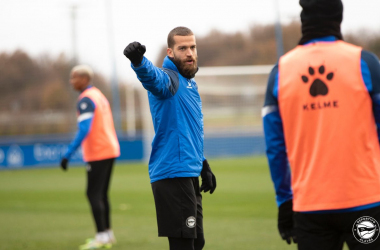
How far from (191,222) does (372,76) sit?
205cm

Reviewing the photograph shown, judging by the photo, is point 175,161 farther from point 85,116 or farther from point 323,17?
point 85,116

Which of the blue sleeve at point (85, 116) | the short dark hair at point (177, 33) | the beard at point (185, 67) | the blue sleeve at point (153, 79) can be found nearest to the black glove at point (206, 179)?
the beard at point (185, 67)

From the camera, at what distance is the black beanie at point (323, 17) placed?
10.6 ft

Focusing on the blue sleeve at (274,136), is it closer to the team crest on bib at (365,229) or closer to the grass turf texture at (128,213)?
the team crest on bib at (365,229)

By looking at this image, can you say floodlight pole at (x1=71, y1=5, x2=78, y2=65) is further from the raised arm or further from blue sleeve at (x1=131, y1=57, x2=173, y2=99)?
the raised arm

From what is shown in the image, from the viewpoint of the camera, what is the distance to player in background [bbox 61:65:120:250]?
7.88 meters

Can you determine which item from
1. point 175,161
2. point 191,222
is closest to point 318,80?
point 175,161

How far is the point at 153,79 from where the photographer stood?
4.26 metres

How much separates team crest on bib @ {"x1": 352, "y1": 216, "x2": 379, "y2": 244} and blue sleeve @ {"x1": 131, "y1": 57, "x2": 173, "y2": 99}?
181 centimetres

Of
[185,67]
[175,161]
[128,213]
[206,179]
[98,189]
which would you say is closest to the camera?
[175,161]

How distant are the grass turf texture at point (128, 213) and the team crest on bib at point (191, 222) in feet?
9.44

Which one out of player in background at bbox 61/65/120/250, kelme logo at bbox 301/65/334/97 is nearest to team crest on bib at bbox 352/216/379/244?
kelme logo at bbox 301/65/334/97

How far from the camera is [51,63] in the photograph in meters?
33.2

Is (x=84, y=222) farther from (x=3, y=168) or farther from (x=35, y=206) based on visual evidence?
(x=3, y=168)
